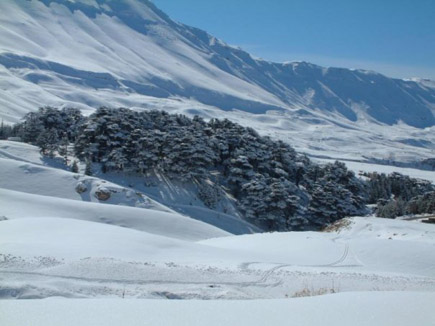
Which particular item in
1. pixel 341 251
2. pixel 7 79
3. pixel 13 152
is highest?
pixel 7 79

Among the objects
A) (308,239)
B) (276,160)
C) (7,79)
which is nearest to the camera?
(308,239)

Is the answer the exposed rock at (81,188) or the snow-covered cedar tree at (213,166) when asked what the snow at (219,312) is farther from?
the snow-covered cedar tree at (213,166)

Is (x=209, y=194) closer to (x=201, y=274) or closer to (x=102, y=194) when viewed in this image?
(x=102, y=194)

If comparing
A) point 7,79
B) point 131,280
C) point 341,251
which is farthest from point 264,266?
point 7,79

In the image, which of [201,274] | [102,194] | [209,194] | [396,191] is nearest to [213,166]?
[209,194]

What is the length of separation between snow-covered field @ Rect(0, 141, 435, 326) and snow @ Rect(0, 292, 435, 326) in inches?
0.6

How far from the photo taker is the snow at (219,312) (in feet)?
19.8

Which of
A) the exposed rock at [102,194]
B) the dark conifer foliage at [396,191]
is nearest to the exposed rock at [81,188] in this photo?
the exposed rock at [102,194]

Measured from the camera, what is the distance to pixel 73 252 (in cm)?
1370

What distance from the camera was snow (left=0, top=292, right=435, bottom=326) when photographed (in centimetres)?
604

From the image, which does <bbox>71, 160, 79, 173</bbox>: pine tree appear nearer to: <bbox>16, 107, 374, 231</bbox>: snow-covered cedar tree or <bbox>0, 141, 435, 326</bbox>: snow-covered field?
<bbox>16, 107, 374, 231</bbox>: snow-covered cedar tree

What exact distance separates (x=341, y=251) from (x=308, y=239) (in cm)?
302

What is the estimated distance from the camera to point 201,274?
1265 centimetres

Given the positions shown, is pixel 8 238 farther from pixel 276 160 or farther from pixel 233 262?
pixel 276 160
